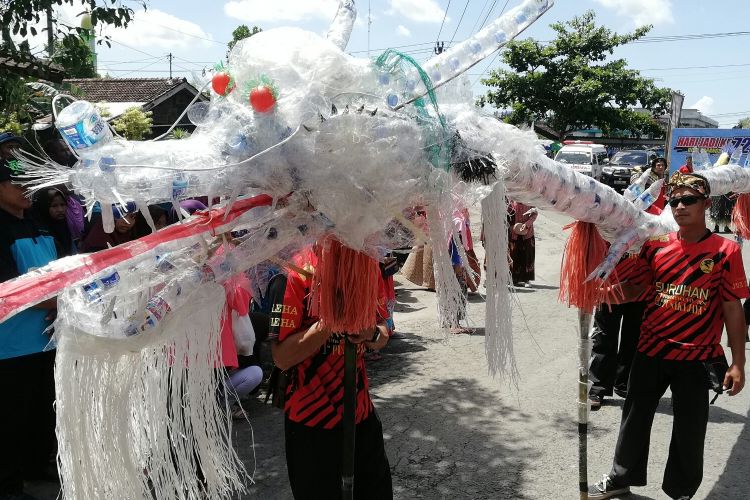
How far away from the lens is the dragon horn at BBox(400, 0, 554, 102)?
170 centimetres

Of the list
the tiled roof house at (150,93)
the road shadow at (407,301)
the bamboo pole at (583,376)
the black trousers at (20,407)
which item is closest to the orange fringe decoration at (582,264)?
the bamboo pole at (583,376)

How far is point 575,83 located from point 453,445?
27.3 meters

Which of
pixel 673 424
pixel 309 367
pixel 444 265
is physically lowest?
pixel 673 424

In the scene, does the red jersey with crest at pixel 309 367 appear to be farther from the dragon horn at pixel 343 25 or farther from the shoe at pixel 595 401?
the shoe at pixel 595 401

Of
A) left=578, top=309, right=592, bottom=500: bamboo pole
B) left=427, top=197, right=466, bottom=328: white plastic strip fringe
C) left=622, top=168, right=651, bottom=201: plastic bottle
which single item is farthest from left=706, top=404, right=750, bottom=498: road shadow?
left=427, top=197, right=466, bottom=328: white plastic strip fringe

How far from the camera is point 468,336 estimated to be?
729 cm

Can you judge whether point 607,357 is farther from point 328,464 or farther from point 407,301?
point 407,301

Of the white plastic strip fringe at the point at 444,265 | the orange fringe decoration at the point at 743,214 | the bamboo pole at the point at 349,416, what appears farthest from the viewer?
the orange fringe decoration at the point at 743,214

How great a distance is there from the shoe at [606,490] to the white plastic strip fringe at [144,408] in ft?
8.82

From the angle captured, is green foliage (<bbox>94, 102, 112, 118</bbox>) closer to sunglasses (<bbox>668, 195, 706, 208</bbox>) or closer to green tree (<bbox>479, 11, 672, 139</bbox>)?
sunglasses (<bbox>668, 195, 706, 208</bbox>)

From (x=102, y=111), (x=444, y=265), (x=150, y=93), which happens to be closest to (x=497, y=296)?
(x=444, y=265)

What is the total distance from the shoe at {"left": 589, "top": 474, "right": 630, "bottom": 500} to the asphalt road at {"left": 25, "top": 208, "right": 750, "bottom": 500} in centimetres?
10

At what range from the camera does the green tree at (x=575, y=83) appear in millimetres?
28656

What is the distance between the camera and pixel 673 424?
3.60 m
